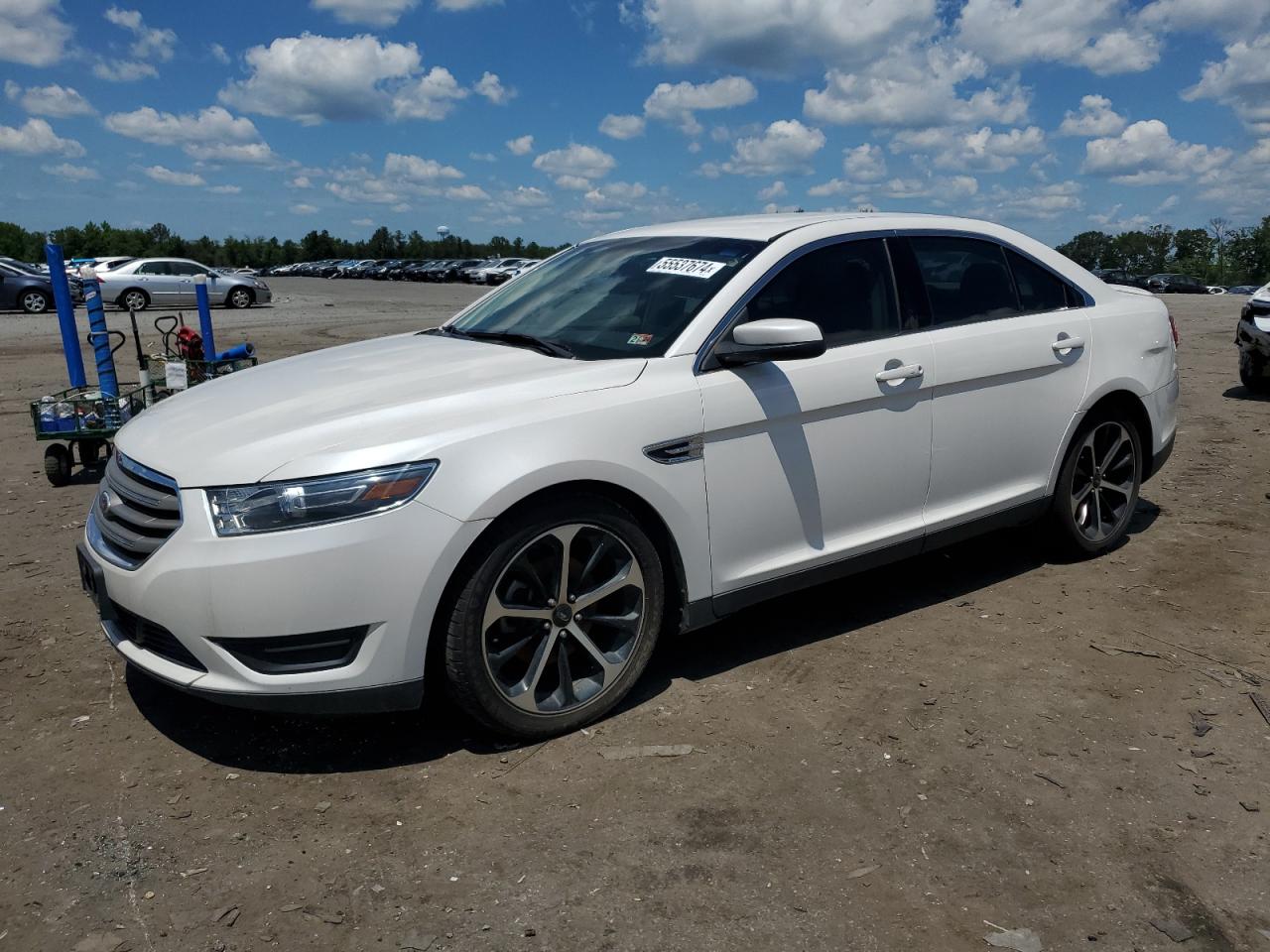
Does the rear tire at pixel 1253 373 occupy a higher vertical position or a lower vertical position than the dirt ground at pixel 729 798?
higher

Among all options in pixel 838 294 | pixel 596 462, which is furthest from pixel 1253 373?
pixel 596 462

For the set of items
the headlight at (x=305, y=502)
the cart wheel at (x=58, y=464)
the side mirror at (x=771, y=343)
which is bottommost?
the cart wheel at (x=58, y=464)

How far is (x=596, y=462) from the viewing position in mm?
3404

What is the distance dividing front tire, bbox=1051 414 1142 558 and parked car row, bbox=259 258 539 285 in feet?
158

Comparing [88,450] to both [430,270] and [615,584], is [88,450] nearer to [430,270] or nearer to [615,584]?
[615,584]

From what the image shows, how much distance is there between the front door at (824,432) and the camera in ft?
12.5

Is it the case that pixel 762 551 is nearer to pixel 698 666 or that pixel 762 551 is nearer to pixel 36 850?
pixel 698 666

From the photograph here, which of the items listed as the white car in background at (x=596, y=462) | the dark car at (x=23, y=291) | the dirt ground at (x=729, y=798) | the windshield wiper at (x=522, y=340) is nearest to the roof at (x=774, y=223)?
the white car in background at (x=596, y=462)

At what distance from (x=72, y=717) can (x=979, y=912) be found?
3.13 m

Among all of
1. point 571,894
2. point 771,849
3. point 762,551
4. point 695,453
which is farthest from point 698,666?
point 571,894

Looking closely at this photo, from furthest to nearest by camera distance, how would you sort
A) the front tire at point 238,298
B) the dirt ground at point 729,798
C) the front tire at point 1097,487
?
1. the front tire at point 238,298
2. the front tire at point 1097,487
3. the dirt ground at point 729,798

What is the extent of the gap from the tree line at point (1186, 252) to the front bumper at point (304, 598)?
A: 12403 cm

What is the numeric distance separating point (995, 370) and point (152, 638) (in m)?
3.50

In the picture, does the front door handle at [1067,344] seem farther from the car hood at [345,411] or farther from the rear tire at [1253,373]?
the rear tire at [1253,373]
